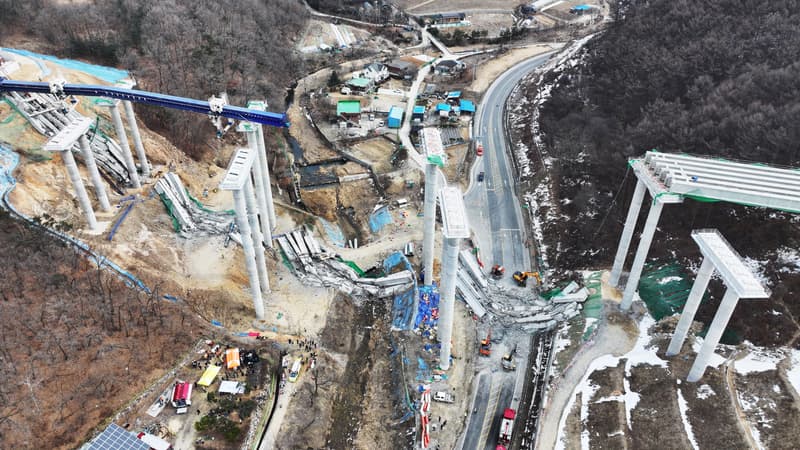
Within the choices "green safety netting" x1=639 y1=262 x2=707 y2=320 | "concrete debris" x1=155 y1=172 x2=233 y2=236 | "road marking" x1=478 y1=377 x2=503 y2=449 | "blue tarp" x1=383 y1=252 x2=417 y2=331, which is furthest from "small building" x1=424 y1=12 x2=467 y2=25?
"road marking" x1=478 y1=377 x2=503 y2=449

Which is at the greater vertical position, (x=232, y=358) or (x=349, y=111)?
(x=349, y=111)

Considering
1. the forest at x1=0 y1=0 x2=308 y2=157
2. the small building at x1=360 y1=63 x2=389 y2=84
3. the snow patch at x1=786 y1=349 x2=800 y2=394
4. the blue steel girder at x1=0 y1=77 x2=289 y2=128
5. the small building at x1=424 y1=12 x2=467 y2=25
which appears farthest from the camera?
the small building at x1=424 y1=12 x2=467 y2=25

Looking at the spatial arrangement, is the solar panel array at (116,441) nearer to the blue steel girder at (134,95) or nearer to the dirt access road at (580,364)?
the blue steel girder at (134,95)

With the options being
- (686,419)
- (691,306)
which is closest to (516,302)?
(691,306)

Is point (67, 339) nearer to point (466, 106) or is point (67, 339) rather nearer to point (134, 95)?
point (134, 95)

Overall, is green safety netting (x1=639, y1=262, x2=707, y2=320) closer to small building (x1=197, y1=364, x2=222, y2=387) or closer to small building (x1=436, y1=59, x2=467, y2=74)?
small building (x1=197, y1=364, x2=222, y2=387)

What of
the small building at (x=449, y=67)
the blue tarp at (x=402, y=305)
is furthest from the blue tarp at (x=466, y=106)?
the blue tarp at (x=402, y=305)

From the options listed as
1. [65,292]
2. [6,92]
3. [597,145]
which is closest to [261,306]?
[65,292]
